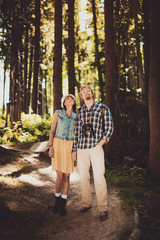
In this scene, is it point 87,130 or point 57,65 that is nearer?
point 87,130

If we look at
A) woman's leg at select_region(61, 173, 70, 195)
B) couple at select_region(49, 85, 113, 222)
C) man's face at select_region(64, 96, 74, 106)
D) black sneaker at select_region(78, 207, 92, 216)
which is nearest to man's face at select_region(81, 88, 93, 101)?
couple at select_region(49, 85, 113, 222)

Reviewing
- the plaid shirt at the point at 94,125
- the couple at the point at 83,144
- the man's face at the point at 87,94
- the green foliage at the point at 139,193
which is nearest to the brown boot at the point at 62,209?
the couple at the point at 83,144

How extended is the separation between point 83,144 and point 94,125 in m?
0.42

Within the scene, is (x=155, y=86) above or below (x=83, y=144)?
above

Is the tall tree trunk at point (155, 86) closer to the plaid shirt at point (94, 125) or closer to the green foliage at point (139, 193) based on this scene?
the green foliage at point (139, 193)

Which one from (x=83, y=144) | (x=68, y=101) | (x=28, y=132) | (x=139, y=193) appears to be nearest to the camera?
(x=83, y=144)

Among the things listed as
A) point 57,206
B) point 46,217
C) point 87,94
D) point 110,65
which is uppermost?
point 110,65

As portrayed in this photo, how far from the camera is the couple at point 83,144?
393cm

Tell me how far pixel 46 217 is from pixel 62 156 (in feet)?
4.09

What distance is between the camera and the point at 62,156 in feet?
13.9

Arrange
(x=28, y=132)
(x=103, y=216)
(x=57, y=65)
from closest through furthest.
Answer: (x=103, y=216) < (x=57, y=65) < (x=28, y=132)

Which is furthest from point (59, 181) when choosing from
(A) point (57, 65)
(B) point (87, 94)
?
(A) point (57, 65)

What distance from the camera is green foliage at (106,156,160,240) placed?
3.39 metres

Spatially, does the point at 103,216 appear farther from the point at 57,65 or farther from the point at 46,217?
the point at 57,65
